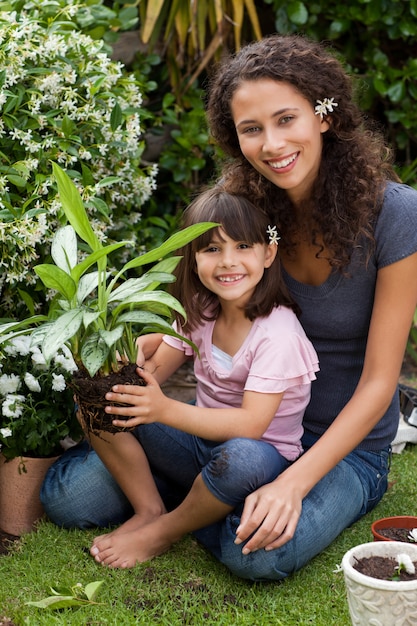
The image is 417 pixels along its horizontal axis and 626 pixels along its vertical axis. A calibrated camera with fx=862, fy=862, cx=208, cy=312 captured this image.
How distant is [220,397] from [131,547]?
0.44 meters

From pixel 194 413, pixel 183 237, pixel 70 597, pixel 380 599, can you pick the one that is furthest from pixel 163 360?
pixel 380 599

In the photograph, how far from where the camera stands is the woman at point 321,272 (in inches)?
79.5

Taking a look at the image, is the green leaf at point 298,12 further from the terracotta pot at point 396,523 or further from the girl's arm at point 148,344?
the terracotta pot at point 396,523

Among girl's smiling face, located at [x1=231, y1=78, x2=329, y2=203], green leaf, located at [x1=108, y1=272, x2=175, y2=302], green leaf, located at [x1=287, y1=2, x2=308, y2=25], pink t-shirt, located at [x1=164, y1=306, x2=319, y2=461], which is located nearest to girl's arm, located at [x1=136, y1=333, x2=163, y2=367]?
Answer: pink t-shirt, located at [x1=164, y1=306, x2=319, y2=461]

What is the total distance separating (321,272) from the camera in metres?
2.29

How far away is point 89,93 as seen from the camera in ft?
8.57

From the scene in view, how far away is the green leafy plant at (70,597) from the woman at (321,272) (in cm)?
32

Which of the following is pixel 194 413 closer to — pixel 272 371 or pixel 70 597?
pixel 272 371

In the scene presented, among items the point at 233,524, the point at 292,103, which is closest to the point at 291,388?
the point at 233,524

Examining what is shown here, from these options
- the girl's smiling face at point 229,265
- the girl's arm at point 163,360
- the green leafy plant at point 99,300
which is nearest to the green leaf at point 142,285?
the green leafy plant at point 99,300

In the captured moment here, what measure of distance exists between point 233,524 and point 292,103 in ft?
3.35

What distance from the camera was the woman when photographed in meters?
2.02

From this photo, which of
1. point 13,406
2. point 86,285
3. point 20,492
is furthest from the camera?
point 20,492

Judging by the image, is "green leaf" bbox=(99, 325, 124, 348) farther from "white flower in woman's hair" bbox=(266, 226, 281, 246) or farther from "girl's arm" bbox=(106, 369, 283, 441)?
"white flower in woman's hair" bbox=(266, 226, 281, 246)
